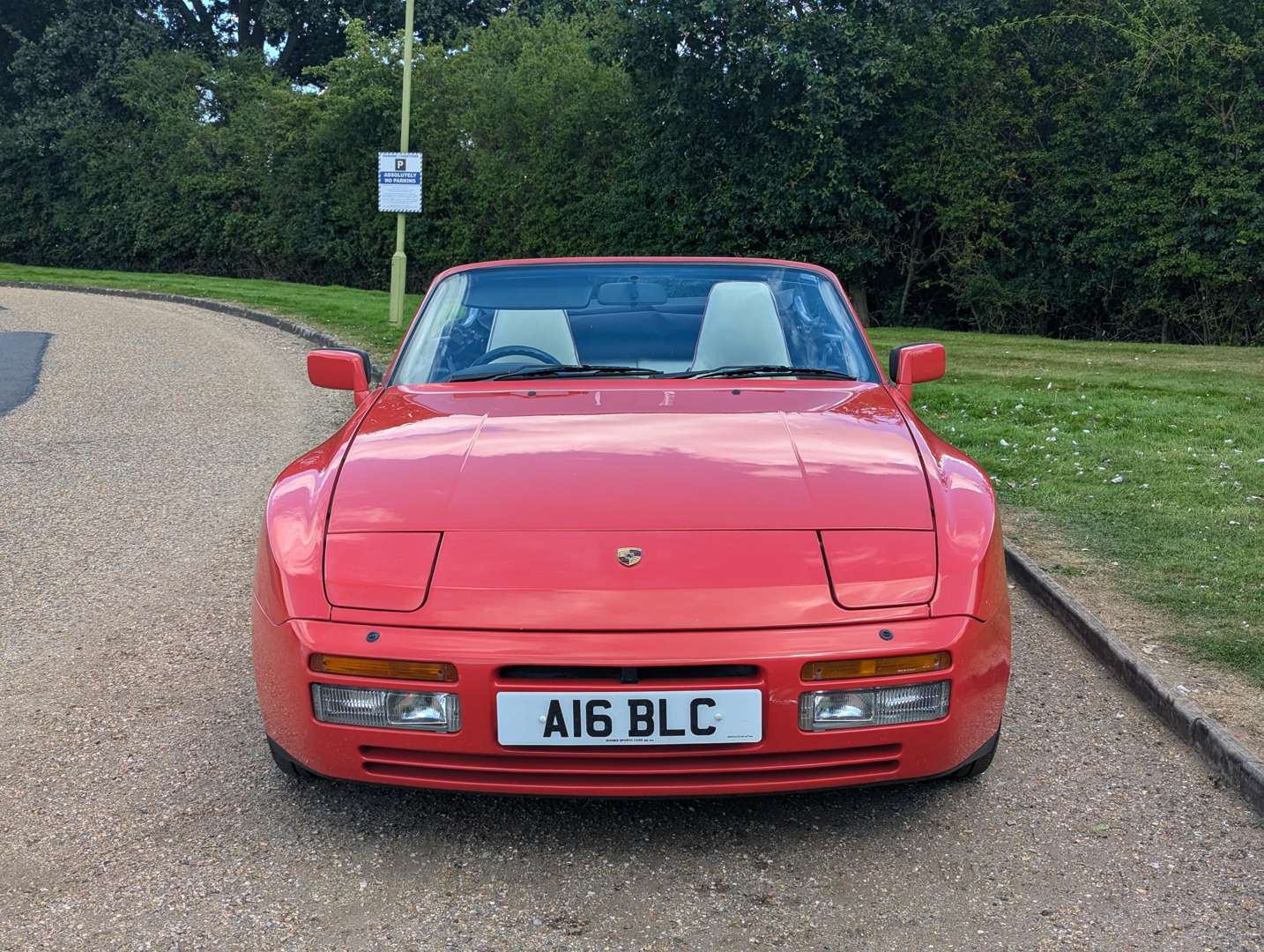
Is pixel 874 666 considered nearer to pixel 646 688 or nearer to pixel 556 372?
pixel 646 688

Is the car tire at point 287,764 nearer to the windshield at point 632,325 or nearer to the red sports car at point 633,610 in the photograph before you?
the red sports car at point 633,610

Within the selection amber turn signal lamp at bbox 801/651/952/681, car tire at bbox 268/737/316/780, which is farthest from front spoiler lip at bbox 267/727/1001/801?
amber turn signal lamp at bbox 801/651/952/681

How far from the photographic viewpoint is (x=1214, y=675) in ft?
13.3

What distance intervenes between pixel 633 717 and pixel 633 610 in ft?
0.75

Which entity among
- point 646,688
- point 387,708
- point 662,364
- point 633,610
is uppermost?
point 662,364

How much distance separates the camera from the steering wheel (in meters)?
4.23

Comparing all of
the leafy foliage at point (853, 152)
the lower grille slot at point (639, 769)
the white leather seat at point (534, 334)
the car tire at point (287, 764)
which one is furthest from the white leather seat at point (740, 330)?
the leafy foliage at point (853, 152)

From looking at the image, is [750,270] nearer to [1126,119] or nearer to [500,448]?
[500,448]

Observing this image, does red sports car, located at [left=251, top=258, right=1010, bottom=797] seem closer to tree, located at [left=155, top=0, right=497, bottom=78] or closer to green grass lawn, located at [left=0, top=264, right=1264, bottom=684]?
green grass lawn, located at [left=0, top=264, right=1264, bottom=684]

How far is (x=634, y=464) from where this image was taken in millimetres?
3244

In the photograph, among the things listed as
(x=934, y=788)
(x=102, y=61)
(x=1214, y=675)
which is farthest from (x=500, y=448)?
(x=102, y=61)

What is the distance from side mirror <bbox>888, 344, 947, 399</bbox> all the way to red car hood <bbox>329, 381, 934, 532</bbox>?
0.67m

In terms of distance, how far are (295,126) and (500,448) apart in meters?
32.5

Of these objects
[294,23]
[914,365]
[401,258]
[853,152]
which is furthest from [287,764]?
[294,23]
